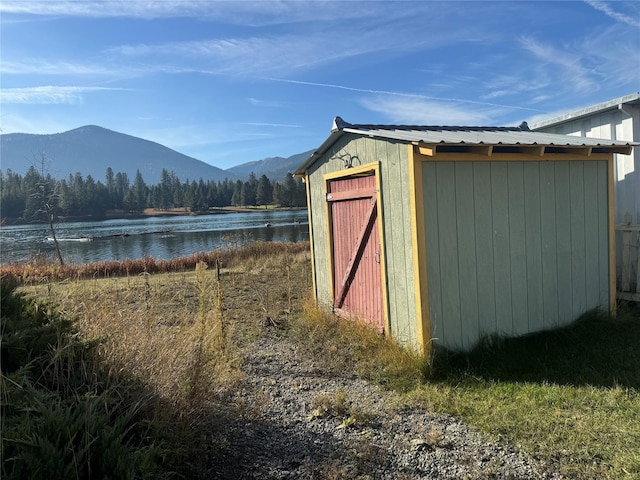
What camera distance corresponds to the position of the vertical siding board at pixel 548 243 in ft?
16.9

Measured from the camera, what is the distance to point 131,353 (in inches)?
116

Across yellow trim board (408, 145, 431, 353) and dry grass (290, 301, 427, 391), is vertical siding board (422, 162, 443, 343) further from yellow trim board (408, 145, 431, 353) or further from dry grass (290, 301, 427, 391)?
dry grass (290, 301, 427, 391)

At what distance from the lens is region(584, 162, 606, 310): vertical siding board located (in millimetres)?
5449

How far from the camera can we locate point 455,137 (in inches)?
189

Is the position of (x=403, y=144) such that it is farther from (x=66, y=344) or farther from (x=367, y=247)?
(x=66, y=344)

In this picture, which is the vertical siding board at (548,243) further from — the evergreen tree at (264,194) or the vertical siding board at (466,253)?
the evergreen tree at (264,194)

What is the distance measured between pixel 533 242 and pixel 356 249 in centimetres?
209

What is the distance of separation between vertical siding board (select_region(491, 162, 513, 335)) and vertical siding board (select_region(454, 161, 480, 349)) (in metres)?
0.29

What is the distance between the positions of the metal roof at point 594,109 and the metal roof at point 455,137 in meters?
0.73

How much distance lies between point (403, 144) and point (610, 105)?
3.63 meters

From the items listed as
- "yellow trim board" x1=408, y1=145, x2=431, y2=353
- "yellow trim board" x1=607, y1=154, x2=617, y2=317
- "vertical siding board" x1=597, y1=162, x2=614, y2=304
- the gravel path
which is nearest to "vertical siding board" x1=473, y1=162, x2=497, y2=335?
"yellow trim board" x1=408, y1=145, x2=431, y2=353

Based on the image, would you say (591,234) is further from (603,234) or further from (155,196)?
(155,196)

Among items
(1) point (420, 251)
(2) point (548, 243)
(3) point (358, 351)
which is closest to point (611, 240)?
(2) point (548, 243)

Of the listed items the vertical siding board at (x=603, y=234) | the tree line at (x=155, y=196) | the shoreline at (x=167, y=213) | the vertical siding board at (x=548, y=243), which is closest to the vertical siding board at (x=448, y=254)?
the vertical siding board at (x=548, y=243)
